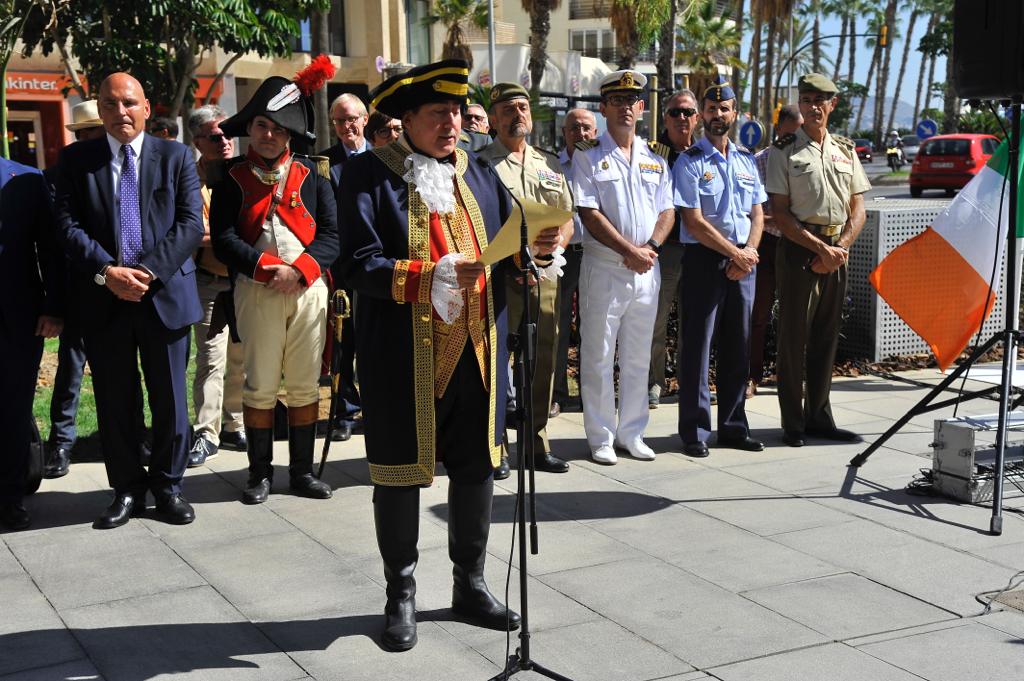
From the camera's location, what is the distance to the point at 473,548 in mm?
4629

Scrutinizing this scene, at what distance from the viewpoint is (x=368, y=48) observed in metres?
35.1

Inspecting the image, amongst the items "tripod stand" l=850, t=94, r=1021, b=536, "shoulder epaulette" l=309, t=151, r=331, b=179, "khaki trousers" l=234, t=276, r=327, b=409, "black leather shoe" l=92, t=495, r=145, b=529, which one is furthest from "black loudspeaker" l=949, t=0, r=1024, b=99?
"black leather shoe" l=92, t=495, r=145, b=529

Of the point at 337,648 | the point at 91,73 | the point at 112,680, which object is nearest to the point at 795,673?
the point at 337,648

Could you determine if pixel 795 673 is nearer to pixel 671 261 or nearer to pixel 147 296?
pixel 147 296

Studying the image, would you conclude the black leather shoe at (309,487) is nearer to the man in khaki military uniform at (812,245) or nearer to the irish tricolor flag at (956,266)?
the man in khaki military uniform at (812,245)

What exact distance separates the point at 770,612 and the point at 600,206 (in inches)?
123

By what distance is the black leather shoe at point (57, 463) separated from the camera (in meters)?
6.88

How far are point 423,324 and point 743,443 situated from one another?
11.8ft

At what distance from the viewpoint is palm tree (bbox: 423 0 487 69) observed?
126 feet

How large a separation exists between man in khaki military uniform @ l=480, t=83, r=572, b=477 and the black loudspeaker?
2.12 metres

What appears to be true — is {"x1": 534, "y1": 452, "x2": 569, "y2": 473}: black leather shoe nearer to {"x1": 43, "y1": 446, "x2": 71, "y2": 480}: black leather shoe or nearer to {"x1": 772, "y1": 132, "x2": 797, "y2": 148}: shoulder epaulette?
{"x1": 772, "y1": 132, "x2": 797, "y2": 148}: shoulder epaulette

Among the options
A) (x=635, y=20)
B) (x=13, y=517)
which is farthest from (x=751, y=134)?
(x=13, y=517)

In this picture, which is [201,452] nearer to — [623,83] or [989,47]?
[623,83]

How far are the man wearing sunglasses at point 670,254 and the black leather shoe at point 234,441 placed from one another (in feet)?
8.76
